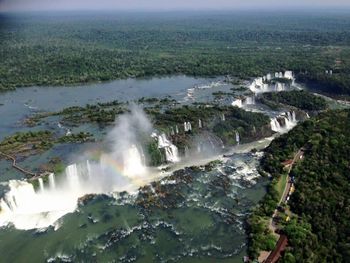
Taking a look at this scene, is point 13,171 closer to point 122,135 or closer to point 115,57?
point 122,135

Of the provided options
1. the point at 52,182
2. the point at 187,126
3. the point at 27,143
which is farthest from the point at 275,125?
the point at 27,143

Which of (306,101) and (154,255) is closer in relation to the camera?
(154,255)

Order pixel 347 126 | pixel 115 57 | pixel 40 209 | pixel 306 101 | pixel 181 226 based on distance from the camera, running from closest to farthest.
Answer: pixel 181 226 → pixel 40 209 → pixel 347 126 → pixel 306 101 → pixel 115 57

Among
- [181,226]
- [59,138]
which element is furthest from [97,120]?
[181,226]

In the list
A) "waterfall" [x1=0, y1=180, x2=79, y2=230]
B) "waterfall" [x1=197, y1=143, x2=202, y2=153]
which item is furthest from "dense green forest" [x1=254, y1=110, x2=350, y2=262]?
"waterfall" [x1=0, y1=180, x2=79, y2=230]

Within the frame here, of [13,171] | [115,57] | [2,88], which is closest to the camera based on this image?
[13,171]

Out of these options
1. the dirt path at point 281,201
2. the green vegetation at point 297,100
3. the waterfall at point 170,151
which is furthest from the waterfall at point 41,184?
the green vegetation at point 297,100

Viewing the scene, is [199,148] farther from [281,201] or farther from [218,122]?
[281,201]

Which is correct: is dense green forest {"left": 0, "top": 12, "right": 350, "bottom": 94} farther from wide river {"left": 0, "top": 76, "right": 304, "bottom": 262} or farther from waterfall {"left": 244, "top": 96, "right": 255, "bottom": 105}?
wide river {"left": 0, "top": 76, "right": 304, "bottom": 262}
